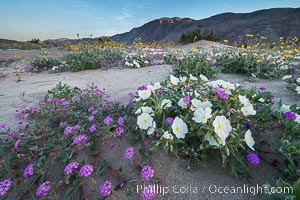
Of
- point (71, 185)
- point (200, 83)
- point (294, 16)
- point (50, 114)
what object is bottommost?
point (71, 185)

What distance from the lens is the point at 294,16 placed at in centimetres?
4697

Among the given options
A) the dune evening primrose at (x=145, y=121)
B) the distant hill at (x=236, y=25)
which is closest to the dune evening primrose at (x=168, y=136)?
the dune evening primrose at (x=145, y=121)

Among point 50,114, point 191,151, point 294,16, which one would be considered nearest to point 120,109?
point 50,114

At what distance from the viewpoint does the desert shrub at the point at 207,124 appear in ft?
4.12

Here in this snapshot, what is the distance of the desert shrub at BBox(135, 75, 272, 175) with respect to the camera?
1255 millimetres

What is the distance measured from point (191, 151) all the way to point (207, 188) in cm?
28

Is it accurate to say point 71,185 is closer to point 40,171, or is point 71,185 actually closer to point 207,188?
point 40,171

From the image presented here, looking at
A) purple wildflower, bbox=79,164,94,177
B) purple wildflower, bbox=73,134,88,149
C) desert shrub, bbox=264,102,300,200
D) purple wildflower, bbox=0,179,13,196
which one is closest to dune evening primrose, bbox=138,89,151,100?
purple wildflower, bbox=73,134,88,149

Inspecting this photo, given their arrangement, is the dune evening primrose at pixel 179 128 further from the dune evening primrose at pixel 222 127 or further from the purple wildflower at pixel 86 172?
the purple wildflower at pixel 86 172

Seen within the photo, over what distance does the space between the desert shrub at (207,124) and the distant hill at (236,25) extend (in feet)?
91.1

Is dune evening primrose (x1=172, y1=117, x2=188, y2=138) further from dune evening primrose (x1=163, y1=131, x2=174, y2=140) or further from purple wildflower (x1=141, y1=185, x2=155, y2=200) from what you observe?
purple wildflower (x1=141, y1=185, x2=155, y2=200)

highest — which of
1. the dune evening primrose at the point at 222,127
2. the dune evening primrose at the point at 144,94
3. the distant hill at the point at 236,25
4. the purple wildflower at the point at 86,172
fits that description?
the distant hill at the point at 236,25

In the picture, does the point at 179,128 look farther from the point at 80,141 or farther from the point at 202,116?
the point at 80,141

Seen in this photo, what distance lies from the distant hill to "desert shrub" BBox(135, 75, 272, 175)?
91.1ft
